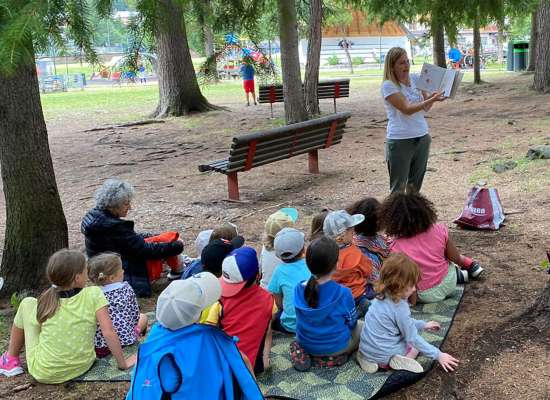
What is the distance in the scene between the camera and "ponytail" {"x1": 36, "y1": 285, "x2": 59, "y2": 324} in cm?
319

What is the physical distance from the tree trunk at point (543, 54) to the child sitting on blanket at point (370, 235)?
11042 millimetres

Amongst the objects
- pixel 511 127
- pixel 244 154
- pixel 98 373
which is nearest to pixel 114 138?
pixel 244 154

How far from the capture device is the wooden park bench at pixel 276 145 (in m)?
6.95

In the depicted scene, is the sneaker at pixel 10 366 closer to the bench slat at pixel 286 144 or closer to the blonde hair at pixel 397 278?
the blonde hair at pixel 397 278

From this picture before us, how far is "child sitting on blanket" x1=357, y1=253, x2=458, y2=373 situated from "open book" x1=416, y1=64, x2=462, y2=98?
92.0 inches

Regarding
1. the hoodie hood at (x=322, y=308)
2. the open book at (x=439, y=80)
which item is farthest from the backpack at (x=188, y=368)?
the open book at (x=439, y=80)

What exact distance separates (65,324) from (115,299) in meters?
0.35

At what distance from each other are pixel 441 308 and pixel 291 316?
0.93m

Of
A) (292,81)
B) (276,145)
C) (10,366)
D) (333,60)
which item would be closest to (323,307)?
(10,366)

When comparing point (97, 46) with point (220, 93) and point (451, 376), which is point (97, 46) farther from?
point (220, 93)

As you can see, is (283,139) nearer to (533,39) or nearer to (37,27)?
(37,27)

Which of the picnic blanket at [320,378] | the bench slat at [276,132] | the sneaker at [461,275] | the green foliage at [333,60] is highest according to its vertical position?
the green foliage at [333,60]

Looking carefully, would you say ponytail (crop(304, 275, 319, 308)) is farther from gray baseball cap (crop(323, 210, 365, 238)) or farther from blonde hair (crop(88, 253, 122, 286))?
blonde hair (crop(88, 253, 122, 286))

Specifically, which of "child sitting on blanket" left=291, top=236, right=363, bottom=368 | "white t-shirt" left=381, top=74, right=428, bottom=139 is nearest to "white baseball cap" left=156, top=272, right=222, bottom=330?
"child sitting on blanket" left=291, top=236, right=363, bottom=368
